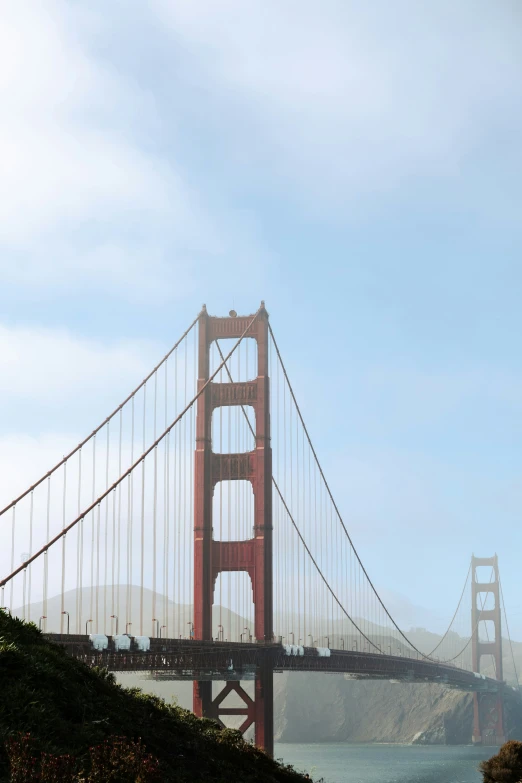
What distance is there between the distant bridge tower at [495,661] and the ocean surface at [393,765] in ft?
9.76

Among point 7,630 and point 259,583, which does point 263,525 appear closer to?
point 259,583

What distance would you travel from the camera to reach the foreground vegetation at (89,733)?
15523 millimetres

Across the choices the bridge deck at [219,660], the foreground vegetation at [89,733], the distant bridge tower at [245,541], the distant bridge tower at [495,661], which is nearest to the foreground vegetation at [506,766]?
the foreground vegetation at [89,733]

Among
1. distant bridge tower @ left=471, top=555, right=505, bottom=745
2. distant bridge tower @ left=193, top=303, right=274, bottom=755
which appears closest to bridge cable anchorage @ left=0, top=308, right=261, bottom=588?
distant bridge tower @ left=193, top=303, right=274, bottom=755

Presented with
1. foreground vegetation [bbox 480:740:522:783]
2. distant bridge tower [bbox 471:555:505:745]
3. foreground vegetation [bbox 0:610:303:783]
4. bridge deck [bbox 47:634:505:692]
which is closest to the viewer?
foreground vegetation [bbox 0:610:303:783]

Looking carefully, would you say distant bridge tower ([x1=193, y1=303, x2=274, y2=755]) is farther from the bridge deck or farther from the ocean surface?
the ocean surface

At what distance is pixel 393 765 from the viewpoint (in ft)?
379

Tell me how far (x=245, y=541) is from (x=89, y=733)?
1596 inches

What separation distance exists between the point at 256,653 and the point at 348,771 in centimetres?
5368

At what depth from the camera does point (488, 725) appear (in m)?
154

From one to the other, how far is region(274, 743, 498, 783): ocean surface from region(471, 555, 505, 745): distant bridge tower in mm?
2975

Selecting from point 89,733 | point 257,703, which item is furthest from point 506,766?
point 257,703

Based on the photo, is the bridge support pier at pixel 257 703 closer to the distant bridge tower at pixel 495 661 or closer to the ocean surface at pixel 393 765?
the ocean surface at pixel 393 765

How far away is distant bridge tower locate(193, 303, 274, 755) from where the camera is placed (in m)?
55.8
